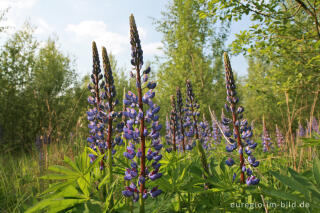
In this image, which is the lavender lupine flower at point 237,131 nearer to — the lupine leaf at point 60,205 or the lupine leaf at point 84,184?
the lupine leaf at point 84,184

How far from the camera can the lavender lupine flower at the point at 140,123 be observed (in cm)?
165

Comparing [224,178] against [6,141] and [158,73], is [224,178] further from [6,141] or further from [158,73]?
[6,141]

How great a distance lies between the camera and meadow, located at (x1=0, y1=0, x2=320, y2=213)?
62.7 inches

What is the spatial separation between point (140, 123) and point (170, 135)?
380 cm

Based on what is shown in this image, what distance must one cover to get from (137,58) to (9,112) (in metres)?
16.2

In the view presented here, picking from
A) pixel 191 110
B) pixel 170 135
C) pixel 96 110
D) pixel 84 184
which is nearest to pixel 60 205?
pixel 84 184

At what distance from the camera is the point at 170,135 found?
5.54 metres

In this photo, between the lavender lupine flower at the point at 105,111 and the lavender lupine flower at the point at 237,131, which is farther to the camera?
the lavender lupine flower at the point at 105,111

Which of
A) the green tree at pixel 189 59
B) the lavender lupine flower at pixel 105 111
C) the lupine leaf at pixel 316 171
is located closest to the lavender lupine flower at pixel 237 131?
the lupine leaf at pixel 316 171

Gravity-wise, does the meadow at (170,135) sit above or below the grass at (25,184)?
above

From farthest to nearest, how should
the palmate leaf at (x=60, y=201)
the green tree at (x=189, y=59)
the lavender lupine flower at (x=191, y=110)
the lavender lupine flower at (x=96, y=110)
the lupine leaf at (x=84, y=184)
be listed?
the green tree at (x=189, y=59) < the lavender lupine flower at (x=191, y=110) < the lavender lupine flower at (x=96, y=110) < the lupine leaf at (x=84, y=184) < the palmate leaf at (x=60, y=201)

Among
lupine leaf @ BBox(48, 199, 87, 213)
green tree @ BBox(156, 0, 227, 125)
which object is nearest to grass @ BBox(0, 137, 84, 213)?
lupine leaf @ BBox(48, 199, 87, 213)

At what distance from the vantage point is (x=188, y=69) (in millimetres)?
16062

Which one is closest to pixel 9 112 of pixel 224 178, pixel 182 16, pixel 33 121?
pixel 33 121
